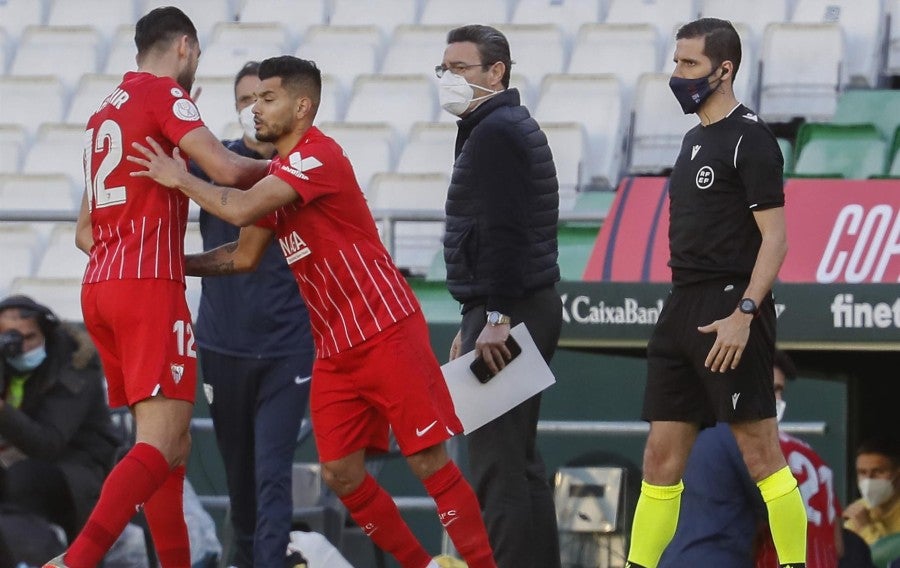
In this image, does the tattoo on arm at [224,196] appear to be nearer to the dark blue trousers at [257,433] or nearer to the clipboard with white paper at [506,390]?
the clipboard with white paper at [506,390]

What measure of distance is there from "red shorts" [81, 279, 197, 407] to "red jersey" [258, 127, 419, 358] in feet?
1.29

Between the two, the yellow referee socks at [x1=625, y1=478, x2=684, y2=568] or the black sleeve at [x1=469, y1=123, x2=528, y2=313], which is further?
the black sleeve at [x1=469, y1=123, x2=528, y2=313]

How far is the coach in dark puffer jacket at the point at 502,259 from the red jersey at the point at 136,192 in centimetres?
94

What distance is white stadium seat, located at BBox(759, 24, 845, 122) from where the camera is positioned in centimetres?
983

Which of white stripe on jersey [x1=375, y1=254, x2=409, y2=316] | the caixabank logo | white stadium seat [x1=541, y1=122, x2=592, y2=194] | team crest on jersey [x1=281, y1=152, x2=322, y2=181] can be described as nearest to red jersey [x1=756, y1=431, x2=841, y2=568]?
the caixabank logo

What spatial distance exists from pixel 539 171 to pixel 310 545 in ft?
5.83

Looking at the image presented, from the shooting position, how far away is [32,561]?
668 cm

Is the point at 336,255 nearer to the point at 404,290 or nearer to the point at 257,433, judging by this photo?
the point at 404,290

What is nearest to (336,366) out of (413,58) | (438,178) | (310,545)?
(310,545)

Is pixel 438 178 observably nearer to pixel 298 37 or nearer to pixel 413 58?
pixel 413 58

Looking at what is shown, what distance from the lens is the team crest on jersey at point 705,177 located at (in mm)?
5105

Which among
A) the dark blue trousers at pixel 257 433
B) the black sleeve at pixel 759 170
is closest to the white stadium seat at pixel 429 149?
the dark blue trousers at pixel 257 433

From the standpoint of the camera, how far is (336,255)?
5.22 meters

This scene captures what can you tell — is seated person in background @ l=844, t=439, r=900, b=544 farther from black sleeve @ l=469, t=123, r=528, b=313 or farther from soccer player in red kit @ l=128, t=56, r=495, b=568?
soccer player in red kit @ l=128, t=56, r=495, b=568
